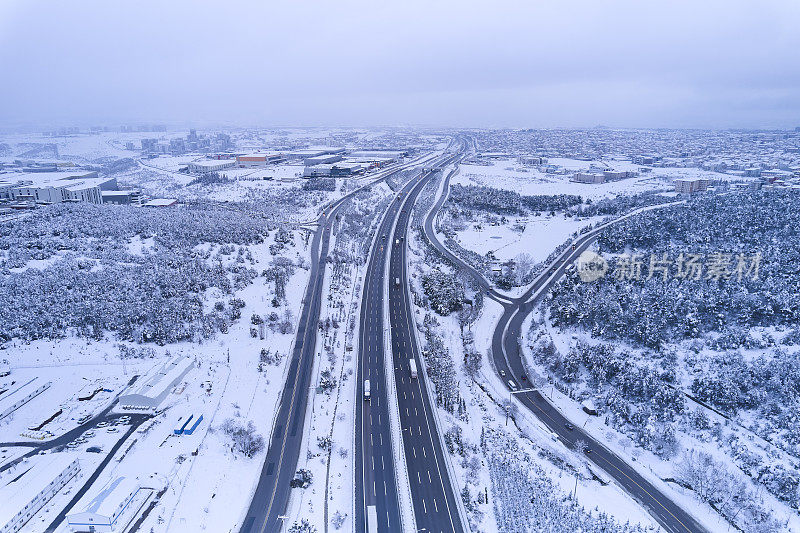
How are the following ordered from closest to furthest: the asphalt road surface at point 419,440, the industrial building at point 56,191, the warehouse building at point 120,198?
1. the asphalt road surface at point 419,440
2. the industrial building at point 56,191
3. the warehouse building at point 120,198

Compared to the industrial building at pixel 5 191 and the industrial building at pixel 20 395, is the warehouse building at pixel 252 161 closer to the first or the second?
the industrial building at pixel 5 191

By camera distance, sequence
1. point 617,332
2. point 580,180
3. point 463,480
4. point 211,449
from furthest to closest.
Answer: point 580,180 < point 617,332 < point 211,449 < point 463,480

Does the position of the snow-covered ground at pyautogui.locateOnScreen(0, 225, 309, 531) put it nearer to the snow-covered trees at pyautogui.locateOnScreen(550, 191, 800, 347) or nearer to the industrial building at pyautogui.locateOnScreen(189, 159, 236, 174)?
the snow-covered trees at pyautogui.locateOnScreen(550, 191, 800, 347)

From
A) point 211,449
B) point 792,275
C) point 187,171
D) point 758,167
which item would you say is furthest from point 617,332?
point 187,171

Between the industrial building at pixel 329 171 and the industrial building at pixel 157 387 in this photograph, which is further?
the industrial building at pixel 329 171

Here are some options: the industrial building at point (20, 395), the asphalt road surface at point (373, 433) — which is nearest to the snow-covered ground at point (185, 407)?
the industrial building at point (20, 395)

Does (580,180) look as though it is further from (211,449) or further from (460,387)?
(211,449)

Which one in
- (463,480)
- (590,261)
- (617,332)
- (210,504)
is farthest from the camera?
(590,261)
